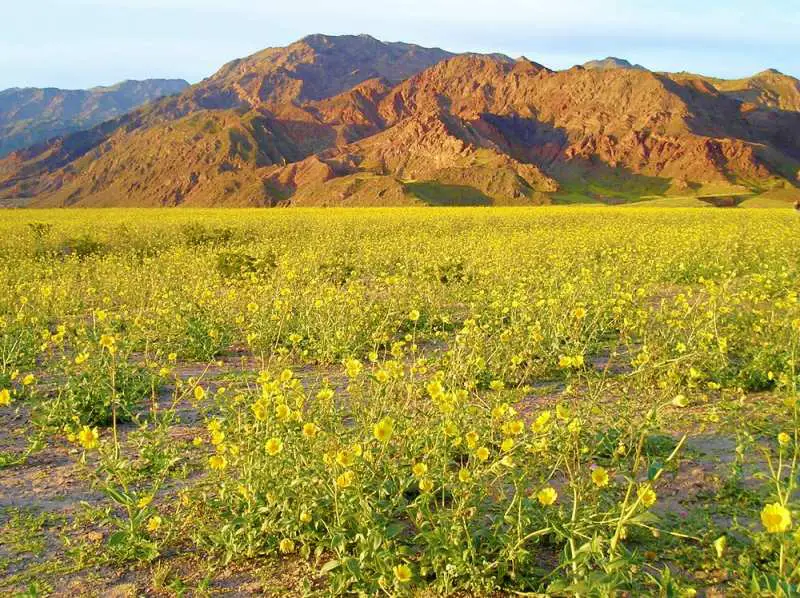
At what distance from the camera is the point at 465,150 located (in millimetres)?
84375

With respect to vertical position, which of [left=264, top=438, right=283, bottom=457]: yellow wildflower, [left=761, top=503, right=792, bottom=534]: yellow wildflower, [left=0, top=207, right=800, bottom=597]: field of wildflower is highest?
[left=761, top=503, right=792, bottom=534]: yellow wildflower

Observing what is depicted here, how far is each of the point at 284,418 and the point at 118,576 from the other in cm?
108

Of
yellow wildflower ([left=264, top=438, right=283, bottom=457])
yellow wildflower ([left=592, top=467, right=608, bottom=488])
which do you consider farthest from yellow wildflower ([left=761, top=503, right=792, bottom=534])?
yellow wildflower ([left=264, top=438, right=283, bottom=457])

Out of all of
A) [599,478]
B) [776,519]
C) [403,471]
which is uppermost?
[776,519]

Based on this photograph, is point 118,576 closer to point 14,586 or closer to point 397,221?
point 14,586

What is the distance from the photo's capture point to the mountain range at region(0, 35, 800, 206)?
7750cm

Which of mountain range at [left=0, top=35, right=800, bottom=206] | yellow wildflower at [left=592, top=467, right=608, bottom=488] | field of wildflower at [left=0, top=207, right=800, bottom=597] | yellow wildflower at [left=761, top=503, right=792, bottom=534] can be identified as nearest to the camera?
yellow wildflower at [left=761, top=503, right=792, bottom=534]

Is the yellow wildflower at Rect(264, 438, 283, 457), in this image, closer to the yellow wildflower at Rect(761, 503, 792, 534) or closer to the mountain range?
the yellow wildflower at Rect(761, 503, 792, 534)

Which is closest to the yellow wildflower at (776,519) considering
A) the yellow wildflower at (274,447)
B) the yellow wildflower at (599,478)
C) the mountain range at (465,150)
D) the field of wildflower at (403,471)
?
the field of wildflower at (403,471)

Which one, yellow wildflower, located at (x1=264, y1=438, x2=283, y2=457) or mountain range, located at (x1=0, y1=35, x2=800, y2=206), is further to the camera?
mountain range, located at (x1=0, y1=35, x2=800, y2=206)

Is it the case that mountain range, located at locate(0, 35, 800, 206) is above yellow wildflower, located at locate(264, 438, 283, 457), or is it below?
above

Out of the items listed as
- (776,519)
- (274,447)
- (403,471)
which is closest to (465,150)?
(403,471)

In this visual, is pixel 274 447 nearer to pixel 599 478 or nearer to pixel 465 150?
pixel 599 478

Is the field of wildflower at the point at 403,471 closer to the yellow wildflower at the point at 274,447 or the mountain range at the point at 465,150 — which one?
the yellow wildflower at the point at 274,447
